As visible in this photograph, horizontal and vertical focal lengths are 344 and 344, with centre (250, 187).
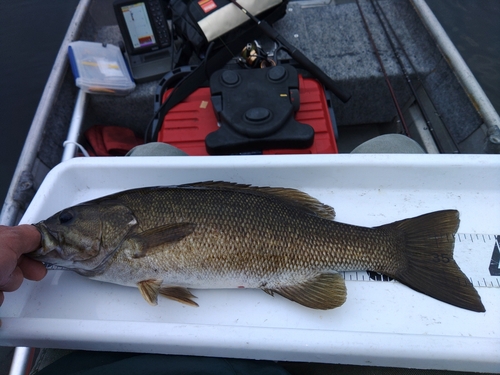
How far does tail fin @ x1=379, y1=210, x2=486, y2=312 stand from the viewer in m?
1.38

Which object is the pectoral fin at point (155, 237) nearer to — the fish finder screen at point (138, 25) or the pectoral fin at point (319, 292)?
the pectoral fin at point (319, 292)

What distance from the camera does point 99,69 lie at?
2754mm

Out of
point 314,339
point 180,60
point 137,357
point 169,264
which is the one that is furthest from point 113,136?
point 314,339

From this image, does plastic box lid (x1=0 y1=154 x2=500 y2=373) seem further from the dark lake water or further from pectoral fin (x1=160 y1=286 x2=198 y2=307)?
the dark lake water

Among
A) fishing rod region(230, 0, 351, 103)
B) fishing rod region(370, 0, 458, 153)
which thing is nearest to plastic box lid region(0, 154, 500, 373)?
fishing rod region(230, 0, 351, 103)

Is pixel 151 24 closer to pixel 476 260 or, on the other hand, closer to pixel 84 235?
pixel 84 235

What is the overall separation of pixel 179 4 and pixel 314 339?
2.39 meters

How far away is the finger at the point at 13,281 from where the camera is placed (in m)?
1.31

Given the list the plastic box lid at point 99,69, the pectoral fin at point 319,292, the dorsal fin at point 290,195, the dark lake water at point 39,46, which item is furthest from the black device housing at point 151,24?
the pectoral fin at point 319,292

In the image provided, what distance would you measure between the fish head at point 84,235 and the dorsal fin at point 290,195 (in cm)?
33

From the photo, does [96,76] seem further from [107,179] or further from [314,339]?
[314,339]

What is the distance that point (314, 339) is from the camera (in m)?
1.26

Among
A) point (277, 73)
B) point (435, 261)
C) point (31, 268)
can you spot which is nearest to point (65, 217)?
point (31, 268)

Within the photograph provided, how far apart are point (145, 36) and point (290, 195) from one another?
78.6 inches
